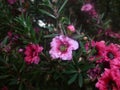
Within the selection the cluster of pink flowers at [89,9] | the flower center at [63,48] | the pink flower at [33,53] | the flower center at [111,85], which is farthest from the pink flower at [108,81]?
the cluster of pink flowers at [89,9]

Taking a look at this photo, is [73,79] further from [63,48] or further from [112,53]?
[112,53]

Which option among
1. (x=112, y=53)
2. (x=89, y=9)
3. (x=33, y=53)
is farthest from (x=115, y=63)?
(x=89, y=9)

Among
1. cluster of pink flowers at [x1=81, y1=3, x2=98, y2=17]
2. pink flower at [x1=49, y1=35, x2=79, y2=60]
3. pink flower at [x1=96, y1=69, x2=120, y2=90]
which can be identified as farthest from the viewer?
cluster of pink flowers at [x1=81, y1=3, x2=98, y2=17]

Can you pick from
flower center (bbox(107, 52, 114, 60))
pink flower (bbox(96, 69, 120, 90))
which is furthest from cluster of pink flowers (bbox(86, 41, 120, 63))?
pink flower (bbox(96, 69, 120, 90))

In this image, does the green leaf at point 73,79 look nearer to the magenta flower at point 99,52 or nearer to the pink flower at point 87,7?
the magenta flower at point 99,52

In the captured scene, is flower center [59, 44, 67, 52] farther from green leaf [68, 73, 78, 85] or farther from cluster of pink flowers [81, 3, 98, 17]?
cluster of pink flowers [81, 3, 98, 17]
